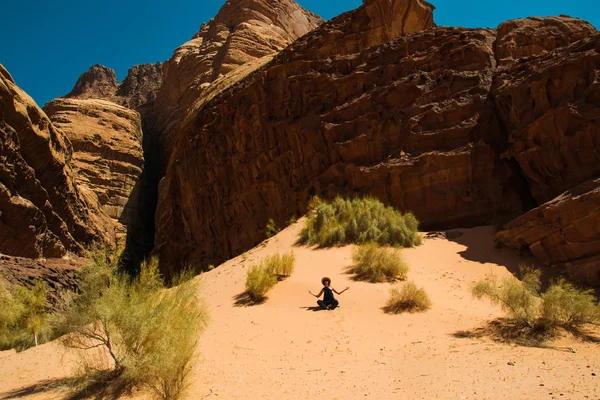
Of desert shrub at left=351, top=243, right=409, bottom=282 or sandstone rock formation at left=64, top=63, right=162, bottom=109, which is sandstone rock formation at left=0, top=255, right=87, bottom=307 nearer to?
desert shrub at left=351, top=243, right=409, bottom=282

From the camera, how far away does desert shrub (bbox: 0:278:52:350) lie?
11.0 metres

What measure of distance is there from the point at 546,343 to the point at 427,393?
9.75ft

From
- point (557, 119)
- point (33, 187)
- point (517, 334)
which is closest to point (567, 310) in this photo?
point (517, 334)

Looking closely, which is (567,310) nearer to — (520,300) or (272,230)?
(520,300)

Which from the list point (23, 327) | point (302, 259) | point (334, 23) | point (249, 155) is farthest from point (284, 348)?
point (334, 23)

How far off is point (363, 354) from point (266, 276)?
4509 millimetres

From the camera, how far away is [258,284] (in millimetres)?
10766

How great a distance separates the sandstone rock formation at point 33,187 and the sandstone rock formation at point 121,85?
43245 mm

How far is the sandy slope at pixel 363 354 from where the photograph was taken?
17.6 ft

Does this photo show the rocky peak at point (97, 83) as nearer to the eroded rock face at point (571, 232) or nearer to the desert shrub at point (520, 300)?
the eroded rock face at point (571, 232)

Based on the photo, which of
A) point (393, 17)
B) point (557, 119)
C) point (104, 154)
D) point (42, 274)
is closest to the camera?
point (557, 119)

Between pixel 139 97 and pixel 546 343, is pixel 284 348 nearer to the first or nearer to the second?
pixel 546 343

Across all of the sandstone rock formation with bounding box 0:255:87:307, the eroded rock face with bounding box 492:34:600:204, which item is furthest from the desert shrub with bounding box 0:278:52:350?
the eroded rock face with bounding box 492:34:600:204

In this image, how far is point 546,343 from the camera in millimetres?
6910
